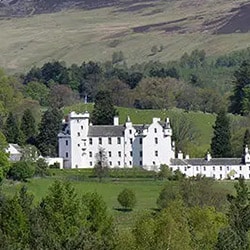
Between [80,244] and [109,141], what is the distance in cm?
5240

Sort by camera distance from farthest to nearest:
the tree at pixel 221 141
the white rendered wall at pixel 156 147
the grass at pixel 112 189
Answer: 1. the tree at pixel 221 141
2. the white rendered wall at pixel 156 147
3. the grass at pixel 112 189

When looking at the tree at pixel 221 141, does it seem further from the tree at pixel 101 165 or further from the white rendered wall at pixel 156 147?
the tree at pixel 101 165

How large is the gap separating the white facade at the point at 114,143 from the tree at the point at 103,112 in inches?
226

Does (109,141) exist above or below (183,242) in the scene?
above

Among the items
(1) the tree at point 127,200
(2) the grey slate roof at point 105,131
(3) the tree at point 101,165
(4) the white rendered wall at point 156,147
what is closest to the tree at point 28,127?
(2) the grey slate roof at point 105,131

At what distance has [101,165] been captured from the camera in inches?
3332

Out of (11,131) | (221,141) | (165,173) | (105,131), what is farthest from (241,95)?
(165,173)

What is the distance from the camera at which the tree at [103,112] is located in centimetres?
9550

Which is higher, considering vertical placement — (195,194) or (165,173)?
(165,173)

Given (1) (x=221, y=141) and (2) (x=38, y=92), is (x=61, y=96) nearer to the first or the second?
(2) (x=38, y=92)

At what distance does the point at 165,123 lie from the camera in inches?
3529

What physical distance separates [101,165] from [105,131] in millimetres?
5494

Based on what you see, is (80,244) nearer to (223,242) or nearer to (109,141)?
(223,242)

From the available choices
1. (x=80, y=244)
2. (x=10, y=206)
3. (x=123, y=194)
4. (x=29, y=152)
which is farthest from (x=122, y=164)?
(x=80, y=244)
